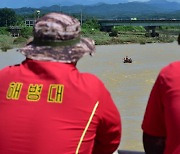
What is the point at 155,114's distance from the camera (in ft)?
5.90

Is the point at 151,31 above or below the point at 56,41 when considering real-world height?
below

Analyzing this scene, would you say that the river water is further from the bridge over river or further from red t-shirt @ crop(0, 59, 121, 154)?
the bridge over river

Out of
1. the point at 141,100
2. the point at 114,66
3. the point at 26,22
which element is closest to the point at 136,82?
the point at 141,100

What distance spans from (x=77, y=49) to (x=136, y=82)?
16.9 metres

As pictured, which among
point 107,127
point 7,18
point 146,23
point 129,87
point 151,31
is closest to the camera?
point 107,127

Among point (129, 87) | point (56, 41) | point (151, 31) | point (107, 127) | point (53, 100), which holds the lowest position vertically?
point (151, 31)

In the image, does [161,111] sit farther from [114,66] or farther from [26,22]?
[26,22]

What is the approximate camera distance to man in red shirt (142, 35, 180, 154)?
66.9 inches

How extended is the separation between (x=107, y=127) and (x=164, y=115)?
0.19m

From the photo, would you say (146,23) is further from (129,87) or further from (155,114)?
(155,114)

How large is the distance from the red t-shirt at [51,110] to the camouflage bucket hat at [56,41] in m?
0.03

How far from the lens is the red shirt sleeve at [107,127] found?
1.73m

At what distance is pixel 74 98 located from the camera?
170 centimetres

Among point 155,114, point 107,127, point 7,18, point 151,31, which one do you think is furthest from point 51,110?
point 7,18
